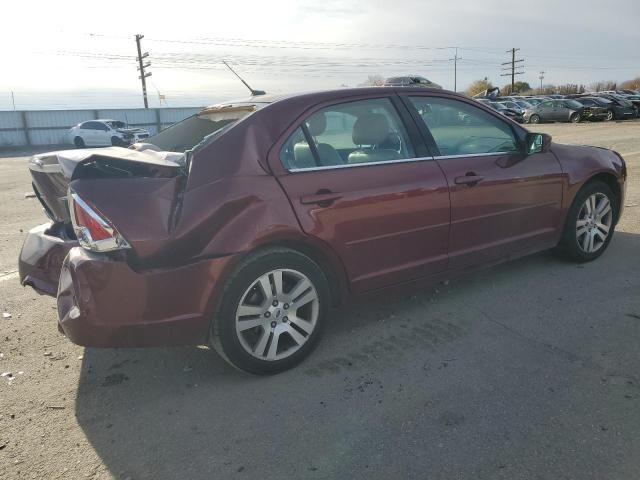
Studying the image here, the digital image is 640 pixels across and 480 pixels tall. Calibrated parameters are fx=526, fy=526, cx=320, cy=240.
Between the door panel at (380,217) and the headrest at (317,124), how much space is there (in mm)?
276

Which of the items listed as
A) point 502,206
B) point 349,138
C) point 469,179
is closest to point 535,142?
point 502,206

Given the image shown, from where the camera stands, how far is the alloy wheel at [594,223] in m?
4.69

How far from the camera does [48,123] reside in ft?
108

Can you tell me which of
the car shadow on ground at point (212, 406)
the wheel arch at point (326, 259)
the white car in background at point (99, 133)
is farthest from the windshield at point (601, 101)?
the wheel arch at point (326, 259)

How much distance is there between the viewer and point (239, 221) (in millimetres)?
2889

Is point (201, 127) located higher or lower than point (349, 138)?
higher

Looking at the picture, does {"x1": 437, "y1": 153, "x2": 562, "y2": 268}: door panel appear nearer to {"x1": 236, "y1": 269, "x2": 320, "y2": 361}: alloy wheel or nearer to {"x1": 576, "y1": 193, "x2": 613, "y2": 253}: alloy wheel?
{"x1": 576, "y1": 193, "x2": 613, "y2": 253}: alloy wheel

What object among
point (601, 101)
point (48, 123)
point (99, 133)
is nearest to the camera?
point (99, 133)

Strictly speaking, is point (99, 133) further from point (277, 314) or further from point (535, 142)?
point (277, 314)

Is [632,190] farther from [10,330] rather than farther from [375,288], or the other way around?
[10,330]

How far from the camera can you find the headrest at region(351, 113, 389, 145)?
354 centimetres

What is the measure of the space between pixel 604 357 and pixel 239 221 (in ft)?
7.55

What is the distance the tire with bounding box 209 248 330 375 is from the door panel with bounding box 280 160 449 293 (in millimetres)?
256

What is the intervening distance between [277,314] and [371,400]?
724mm
